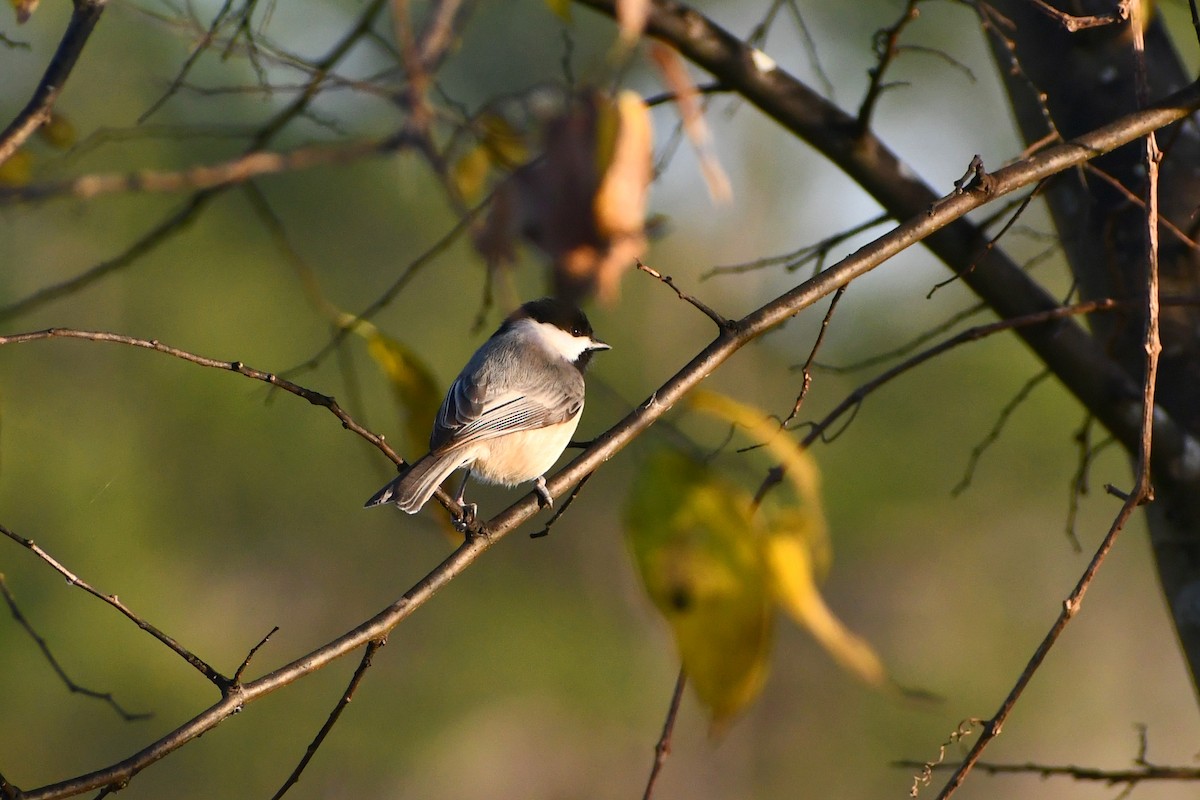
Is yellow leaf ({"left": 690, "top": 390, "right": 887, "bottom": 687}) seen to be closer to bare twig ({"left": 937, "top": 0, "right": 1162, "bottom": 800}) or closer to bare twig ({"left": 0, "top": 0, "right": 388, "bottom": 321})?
bare twig ({"left": 937, "top": 0, "right": 1162, "bottom": 800})

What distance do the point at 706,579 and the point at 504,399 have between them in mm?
1985

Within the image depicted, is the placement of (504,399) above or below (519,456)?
above

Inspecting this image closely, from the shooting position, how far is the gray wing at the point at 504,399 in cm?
335

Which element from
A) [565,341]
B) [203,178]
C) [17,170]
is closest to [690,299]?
[203,178]

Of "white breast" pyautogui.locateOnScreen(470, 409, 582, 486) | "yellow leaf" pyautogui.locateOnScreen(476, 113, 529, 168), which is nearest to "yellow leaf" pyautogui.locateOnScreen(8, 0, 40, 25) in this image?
"yellow leaf" pyautogui.locateOnScreen(476, 113, 529, 168)

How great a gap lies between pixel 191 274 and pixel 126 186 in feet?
39.2

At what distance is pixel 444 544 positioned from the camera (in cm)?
1062

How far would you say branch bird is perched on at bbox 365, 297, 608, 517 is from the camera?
3299mm

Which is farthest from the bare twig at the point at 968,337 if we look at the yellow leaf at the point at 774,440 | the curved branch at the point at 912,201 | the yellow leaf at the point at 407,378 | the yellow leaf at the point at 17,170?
the yellow leaf at the point at 17,170

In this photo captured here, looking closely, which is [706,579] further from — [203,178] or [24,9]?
[203,178]

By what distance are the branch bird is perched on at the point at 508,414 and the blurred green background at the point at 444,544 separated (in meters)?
5.92

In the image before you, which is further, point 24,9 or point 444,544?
point 444,544

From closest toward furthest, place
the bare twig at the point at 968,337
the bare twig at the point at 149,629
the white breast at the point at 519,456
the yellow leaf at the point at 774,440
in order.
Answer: the bare twig at the point at 149,629 → the yellow leaf at the point at 774,440 → the bare twig at the point at 968,337 → the white breast at the point at 519,456

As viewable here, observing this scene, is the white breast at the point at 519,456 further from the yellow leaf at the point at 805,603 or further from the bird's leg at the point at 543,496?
the yellow leaf at the point at 805,603
